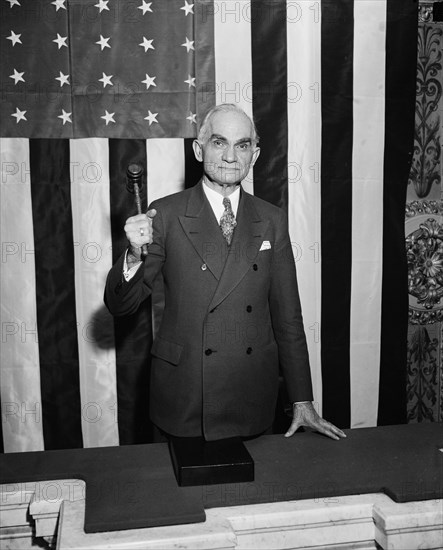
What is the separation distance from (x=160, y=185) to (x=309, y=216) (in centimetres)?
73

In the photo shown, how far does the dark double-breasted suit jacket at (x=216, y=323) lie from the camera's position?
1912 millimetres

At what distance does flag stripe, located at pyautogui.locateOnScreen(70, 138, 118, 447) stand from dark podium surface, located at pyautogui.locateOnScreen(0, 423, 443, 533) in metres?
1.10

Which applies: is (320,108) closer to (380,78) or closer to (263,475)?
(380,78)

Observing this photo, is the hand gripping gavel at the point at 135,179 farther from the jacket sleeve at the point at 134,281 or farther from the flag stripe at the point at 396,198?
the flag stripe at the point at 396,198

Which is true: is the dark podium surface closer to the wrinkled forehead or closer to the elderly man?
the elderly man

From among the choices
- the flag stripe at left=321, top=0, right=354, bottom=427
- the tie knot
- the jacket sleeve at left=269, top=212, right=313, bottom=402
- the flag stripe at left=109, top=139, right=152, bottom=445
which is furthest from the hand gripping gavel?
the flag stripe at left=321, top=0, right=354, bottom=427

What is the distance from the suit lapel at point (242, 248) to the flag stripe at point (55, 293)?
1.11m

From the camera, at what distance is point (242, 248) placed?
194cm

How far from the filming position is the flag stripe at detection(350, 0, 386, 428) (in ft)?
9.39

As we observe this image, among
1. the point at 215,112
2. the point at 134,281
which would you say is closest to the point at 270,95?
the point at 215,112

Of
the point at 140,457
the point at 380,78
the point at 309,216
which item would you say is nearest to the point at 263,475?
the point at 140,457

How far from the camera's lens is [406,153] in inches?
117

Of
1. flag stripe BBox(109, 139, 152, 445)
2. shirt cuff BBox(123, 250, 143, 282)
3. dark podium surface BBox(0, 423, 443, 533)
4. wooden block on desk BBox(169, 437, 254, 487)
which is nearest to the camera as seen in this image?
dark podium surface BBox(0, 423, 443, 533)

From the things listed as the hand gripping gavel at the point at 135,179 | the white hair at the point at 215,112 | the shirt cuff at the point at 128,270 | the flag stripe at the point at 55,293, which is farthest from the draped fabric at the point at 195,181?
the hand gripping gavel at the point at 135,179
